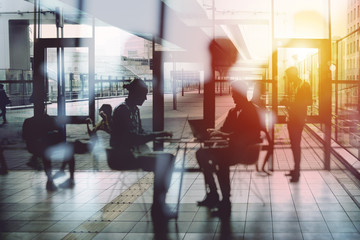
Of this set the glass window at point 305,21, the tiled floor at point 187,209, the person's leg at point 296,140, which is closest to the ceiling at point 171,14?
the glass window at point 305,21

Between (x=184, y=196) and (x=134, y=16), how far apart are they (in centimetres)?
491

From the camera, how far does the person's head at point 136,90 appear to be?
536 centimetres

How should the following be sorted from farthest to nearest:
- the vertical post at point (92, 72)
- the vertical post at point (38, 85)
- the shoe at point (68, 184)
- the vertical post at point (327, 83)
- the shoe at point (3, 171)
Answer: the vertical post at point (38, 85) → the vertical post at point (92, 72) → the vertical post at point (327, 83) → the shoe at point (3, 171) → the shoe at point (68, 184)

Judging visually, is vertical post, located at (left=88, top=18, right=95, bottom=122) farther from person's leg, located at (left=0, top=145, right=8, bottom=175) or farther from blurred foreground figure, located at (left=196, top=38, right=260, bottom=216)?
blurred foreground figure, located at (left=196, top=38, right=260, bottom=216)

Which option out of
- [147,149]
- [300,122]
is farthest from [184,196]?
[300,122]

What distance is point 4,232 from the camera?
4840mm

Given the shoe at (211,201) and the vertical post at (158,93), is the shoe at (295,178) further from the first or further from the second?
the vertical post at (158,93)

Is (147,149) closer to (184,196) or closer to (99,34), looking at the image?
(184,196)

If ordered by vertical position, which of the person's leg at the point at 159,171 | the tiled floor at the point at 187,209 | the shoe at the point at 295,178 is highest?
the person's leg at the point at 159,171

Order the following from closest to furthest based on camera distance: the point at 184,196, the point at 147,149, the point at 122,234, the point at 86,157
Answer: the point at 122,234 → the point at 147,149 → the point at 184,196 → the point at 86,157

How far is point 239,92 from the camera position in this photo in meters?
5.95

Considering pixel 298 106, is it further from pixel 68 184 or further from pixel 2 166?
pixel 2 166

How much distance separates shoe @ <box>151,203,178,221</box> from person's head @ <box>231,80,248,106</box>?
148 centimetres

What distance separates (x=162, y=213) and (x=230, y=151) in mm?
1088
